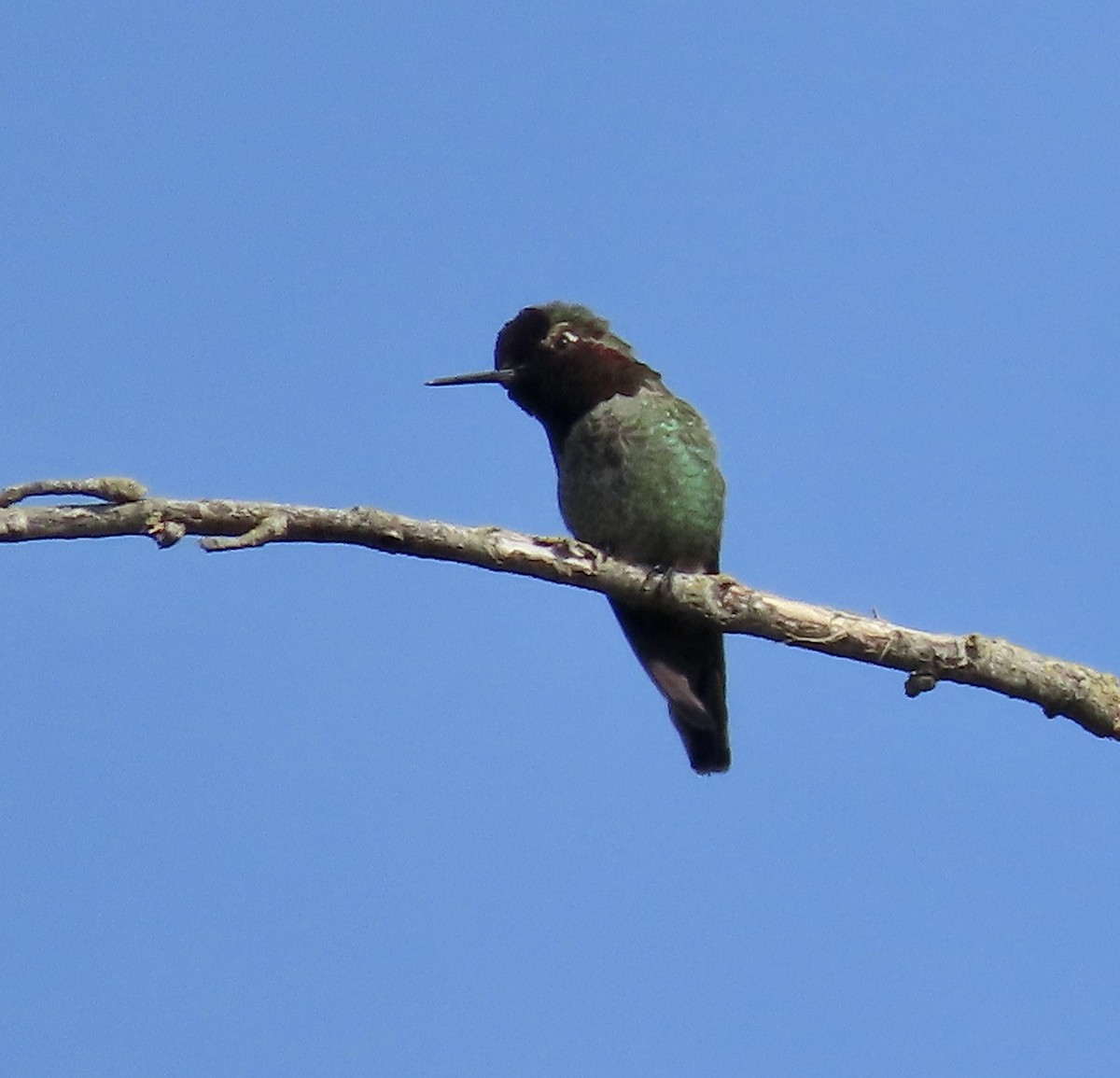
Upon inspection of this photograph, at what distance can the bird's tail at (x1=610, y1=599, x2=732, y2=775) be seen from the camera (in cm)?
700

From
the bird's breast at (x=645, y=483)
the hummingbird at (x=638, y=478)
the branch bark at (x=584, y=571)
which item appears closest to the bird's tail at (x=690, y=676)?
the hummingbird at (x=638, y=478)

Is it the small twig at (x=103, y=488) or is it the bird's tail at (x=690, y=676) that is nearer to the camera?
the small twig at (x=103, y=488)

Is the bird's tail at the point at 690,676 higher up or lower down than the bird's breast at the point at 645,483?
lower down

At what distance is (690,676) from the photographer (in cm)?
713

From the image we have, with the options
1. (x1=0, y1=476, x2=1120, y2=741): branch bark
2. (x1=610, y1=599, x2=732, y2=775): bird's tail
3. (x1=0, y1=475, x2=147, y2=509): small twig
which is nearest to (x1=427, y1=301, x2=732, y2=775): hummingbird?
(x1=610, y1=599, x2=732, y2=775): bird's tail

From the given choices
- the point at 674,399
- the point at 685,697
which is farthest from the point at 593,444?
the point at 685,697

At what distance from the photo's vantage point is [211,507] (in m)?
5.00

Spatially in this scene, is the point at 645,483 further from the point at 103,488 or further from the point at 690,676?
the point at 103,488

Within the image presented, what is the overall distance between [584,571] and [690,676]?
155 centimetres

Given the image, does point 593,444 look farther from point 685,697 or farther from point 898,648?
point 898,648

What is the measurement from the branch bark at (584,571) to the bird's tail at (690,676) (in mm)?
907

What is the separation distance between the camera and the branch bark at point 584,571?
16.3 feet

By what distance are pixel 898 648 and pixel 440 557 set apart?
4.92ft

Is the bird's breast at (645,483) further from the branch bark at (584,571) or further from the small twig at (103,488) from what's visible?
the small twig at (103,488)
